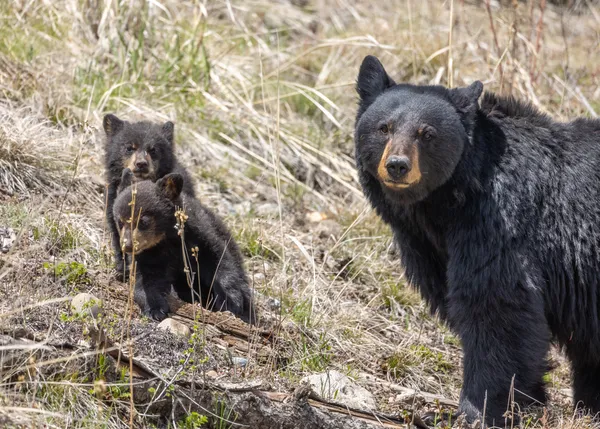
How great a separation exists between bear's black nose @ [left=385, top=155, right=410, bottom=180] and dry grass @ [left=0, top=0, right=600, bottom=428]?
3.74 feet

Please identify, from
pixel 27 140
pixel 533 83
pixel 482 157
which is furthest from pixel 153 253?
pixel 533 83

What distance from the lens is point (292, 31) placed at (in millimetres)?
11266

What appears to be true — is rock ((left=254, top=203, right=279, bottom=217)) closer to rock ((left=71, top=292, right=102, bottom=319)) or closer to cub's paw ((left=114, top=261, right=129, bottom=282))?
cub's paw ((left=114, top=261, right=129, bottom=282))

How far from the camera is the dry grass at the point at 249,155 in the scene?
→ 5.14m

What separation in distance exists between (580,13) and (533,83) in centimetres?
480

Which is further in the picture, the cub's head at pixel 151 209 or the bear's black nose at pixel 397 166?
the cub's head at pixel 151 209

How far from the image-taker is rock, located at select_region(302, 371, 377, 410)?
4.77 m

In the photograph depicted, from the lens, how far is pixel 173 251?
5.59 m

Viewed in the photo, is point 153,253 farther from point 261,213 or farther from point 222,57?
point 222,57

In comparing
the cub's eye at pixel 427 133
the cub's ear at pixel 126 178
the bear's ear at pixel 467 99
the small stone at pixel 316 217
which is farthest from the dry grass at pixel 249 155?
the bear's ear at pixel 467 99

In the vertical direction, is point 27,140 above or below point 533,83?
below

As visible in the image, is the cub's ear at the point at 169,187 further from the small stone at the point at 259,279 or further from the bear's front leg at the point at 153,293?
the small stone at the point at 259,279

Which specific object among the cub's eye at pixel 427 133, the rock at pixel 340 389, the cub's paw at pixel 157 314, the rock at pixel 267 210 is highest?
the cub's eye at pixel 427 133

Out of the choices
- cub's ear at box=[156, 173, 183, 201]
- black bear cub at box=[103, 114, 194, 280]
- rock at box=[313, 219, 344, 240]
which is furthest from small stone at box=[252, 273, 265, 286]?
cub's ear at box=[156, 173, 183, 201]
